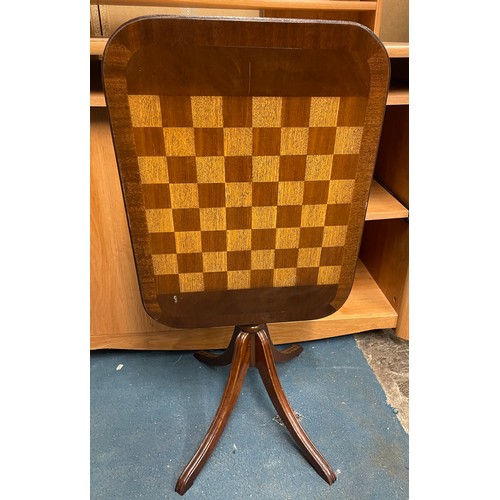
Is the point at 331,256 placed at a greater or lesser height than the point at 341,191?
lesser

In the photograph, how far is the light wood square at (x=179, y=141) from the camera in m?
0.69

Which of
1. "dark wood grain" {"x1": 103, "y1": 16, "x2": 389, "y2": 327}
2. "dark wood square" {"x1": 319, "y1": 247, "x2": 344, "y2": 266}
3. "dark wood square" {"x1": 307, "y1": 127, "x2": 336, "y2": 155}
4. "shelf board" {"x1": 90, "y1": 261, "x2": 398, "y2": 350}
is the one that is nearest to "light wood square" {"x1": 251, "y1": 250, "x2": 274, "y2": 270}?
"dark wood grain" {"x1": 103, "y1": 16, "x2": 389, "y2": 327}

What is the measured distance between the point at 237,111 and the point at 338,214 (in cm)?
28

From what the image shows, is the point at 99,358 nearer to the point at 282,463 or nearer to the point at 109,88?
the point at 282,463

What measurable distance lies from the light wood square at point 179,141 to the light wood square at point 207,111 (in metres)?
0.02

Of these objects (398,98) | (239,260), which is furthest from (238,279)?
(398,98)

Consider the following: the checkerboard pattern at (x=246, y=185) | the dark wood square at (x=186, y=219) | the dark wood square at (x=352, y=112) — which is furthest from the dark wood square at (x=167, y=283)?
the dark wood square at (x=352, y=112)

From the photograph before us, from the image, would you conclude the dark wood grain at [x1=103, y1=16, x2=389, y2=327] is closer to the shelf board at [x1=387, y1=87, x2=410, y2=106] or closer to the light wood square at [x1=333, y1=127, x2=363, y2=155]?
the light wood square at [x1=333, y1=127, x2=363, y2=155]

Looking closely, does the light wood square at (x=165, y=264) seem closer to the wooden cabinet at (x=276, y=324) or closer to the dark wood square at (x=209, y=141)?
the dark wood square at (x=209, y=141)

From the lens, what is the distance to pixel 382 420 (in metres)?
1.18

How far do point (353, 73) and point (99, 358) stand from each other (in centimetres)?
115

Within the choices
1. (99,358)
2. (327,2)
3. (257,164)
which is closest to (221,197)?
(257,164)

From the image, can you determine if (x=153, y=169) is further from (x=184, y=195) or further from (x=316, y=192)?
(x=316, y=192)

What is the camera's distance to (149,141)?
2.27 feet
